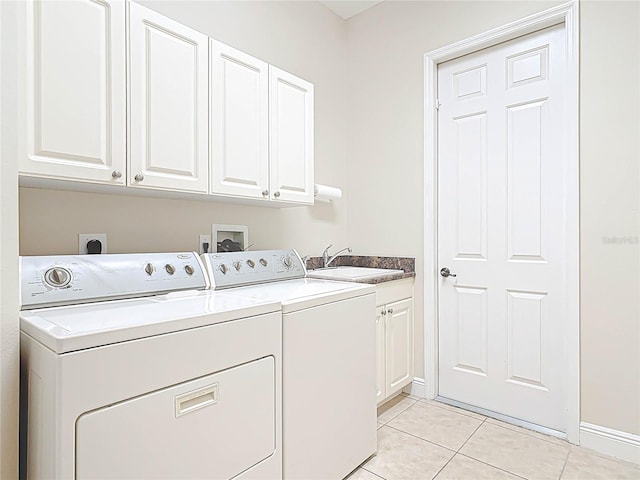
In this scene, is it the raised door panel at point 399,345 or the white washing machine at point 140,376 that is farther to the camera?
the raised door panel at point 399,345

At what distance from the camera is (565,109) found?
6.86 ft

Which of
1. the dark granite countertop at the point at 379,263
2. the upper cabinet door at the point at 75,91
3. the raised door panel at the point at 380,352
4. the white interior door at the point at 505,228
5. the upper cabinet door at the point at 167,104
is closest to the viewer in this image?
the upper cabinet door at the point at 75,91

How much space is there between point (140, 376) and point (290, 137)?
1.46m

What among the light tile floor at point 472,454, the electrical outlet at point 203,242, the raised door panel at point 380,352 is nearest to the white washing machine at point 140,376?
the electrical outlet at point 203,242

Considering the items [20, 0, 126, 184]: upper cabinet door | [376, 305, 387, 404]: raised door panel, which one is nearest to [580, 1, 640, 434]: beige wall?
[376, 305, 387, 404]: raised door panel

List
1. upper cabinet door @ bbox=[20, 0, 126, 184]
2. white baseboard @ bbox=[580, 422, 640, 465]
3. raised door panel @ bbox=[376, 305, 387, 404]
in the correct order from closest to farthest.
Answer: upper cabinet door @ bbox=[20, 0, 126, 184], white baseboard @ bbox=[580, 422, 640, 465], raised door panel @ bbox=[376, 305, 387, 404]

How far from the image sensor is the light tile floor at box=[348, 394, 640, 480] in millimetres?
1801

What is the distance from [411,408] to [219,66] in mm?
2317

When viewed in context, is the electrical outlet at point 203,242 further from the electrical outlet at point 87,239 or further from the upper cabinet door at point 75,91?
the upper cabinet door at point 75,91

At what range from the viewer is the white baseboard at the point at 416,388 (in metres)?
2.67

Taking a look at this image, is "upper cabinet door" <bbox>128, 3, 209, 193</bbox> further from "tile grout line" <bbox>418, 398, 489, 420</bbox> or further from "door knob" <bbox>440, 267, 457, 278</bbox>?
"tile grout line" <bbox>418, 398, 489, 420</bbox>

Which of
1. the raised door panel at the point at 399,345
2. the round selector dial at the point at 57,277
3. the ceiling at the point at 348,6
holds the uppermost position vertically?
the ceiling at the point at 348,6

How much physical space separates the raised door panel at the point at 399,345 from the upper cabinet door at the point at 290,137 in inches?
37.0

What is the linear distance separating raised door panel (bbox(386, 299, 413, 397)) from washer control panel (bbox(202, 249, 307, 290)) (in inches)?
28.0
